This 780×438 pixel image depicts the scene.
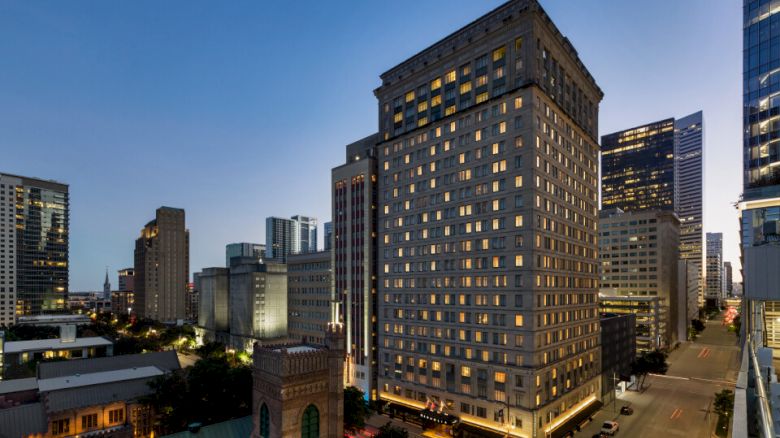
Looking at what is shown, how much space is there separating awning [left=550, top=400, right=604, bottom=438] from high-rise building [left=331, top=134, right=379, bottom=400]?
3667cm

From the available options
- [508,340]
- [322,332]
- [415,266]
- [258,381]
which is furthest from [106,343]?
[508,340]

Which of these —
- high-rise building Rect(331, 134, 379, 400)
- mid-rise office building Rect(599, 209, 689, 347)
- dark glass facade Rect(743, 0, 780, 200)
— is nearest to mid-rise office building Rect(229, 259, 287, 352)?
high-rise building Rect(331, 134, 379, 400)

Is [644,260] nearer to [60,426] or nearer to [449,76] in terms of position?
[449,76]

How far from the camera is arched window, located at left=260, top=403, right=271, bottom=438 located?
3791 centimetres

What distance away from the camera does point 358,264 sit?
305ft

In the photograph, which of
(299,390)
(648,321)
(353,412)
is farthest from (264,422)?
(648,321)

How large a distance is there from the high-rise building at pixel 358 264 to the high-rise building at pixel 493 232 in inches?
134

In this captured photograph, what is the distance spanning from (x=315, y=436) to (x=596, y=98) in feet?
300

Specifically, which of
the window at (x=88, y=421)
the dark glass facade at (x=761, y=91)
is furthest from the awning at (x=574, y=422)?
the window at (x=88, y=421)

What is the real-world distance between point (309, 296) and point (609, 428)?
76906 mm

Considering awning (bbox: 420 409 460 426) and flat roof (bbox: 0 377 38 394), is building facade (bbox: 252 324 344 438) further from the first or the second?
flat roof (bbox: 0 377 38 394)

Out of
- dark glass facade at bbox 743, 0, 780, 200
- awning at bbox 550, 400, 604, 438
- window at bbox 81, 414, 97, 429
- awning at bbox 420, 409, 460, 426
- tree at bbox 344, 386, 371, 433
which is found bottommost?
awning at bbox 550, 400, 604, 438

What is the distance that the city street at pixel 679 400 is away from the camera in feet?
222

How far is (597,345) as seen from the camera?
275 feet
